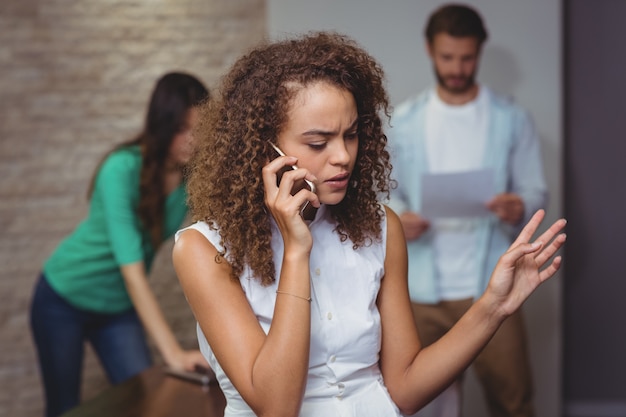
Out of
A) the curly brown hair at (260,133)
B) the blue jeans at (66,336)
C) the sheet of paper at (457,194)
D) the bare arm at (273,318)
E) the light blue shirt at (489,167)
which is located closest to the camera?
the bare arm at (273,318)

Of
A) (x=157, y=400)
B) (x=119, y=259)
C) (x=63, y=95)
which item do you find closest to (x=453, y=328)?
(x=157, y=400)

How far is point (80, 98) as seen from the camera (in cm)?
425

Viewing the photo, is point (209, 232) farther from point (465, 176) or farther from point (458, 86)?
point (458, 86)

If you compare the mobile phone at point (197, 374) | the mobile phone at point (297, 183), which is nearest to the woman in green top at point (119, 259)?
the mobile phone at point (197, 374)

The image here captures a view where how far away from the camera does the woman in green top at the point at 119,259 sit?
10.1ft

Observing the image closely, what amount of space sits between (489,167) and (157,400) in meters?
1.69

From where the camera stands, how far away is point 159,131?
124 inches

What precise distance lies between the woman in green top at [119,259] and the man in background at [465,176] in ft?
2.82

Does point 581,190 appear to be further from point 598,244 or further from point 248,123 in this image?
point 248,123

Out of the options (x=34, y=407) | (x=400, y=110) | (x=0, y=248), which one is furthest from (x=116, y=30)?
(x=34, y=407)

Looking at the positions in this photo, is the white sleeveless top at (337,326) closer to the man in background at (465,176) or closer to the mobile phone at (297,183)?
the mobile phone at (297,183)

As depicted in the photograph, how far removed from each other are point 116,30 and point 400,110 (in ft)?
4.65

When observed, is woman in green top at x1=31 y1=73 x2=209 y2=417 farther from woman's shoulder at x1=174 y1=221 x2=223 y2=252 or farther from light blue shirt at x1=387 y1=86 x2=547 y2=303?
woman's shoulder at x1=174 y1=221 x2=223 y2=252

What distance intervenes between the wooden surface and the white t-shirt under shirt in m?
1.30
